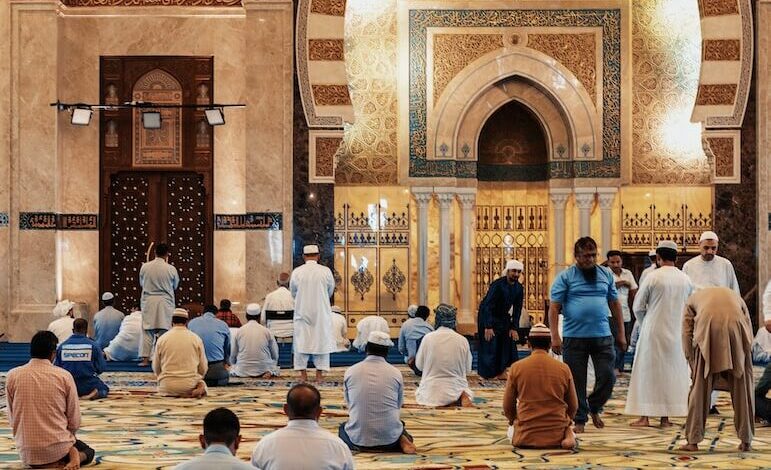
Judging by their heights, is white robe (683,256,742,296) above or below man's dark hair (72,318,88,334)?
above

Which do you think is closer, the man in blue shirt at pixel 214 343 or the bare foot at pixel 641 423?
the bare foot at pixel 641 423

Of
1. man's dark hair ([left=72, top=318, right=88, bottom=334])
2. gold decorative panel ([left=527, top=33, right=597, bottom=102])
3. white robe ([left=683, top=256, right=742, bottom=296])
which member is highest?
gold decorative panel ([left=527, top=33, right=597, bottom=102])

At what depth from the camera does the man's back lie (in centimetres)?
375

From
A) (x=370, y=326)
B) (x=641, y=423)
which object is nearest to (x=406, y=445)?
(x=641, y=423)

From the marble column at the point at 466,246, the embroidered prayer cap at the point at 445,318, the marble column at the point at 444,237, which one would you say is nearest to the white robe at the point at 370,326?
the embroidered prayer cap at the point at 445,318

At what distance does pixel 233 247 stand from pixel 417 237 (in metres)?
1.88

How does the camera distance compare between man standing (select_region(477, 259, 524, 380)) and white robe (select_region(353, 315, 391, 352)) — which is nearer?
man standing (select_region(477, 259, 524, 380))

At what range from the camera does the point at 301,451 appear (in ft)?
12.3

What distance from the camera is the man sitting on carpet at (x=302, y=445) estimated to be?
3.75m

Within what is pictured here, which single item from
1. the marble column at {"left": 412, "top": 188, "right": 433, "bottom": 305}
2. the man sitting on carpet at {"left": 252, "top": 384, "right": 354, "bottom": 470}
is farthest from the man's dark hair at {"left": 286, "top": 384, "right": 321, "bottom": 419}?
the marble column at {"left": 412, "top": 188, "right": 433, "bottom": 305}

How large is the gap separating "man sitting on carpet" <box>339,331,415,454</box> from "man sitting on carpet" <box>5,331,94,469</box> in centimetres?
120

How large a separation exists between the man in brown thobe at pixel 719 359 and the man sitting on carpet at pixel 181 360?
3348 millimetres

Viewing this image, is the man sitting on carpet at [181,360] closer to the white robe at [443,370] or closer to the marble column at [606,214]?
the white robe at [443,370]

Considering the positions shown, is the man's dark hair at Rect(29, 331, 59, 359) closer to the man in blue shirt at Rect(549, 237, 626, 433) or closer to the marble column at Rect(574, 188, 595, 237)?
the man in blue shirt at Rect(549, 237, 626, 433)
